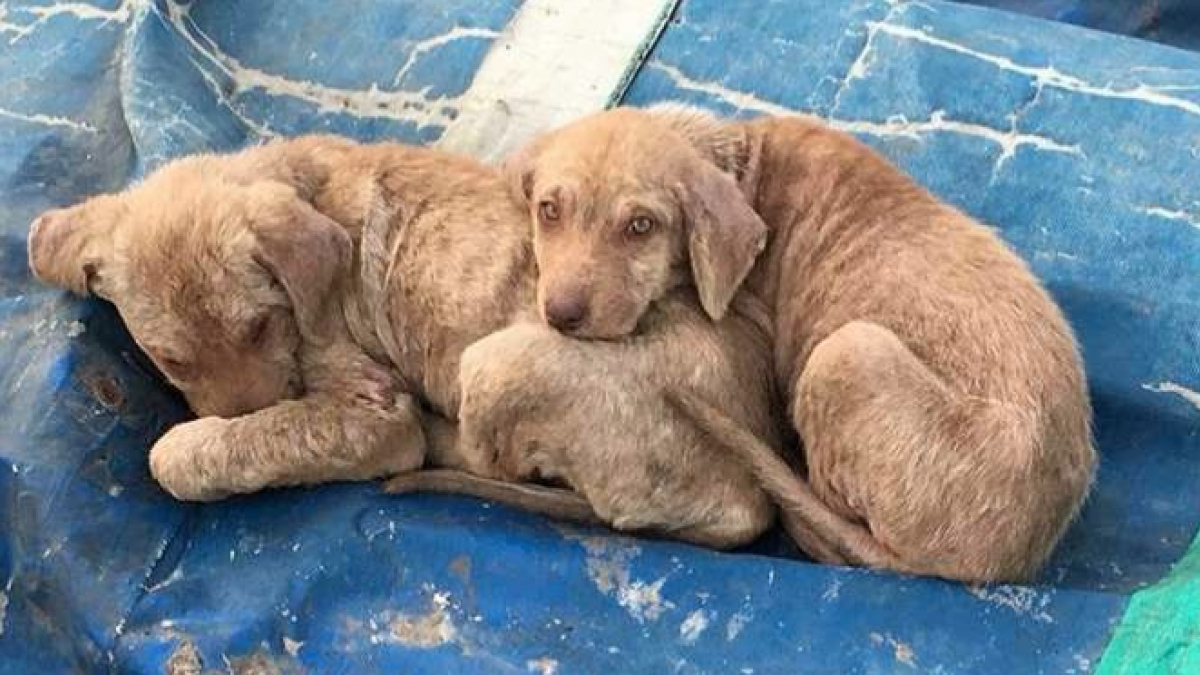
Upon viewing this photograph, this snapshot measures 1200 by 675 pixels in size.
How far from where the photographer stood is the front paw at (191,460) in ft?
13.7

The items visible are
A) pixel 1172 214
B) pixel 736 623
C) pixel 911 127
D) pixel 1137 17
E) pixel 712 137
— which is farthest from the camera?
pixel 1137 17

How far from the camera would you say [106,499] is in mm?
4332

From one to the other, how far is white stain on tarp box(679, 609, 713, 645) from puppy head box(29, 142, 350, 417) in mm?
1192

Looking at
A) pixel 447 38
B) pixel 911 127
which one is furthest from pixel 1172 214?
pixel 447 38

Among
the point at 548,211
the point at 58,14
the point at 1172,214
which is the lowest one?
the point at 58,14

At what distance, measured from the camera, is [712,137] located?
14.8 feet

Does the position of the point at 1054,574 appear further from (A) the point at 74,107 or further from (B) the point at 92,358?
(A) the point at 74,107

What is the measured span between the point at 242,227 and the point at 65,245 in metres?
0.58

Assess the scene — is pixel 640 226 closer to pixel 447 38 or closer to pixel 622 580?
pixel 622 580

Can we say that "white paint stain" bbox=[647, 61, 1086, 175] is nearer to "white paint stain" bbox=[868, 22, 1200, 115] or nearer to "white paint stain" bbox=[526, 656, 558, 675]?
"white paint stain" bbox=[868, 22, 1200, 115]

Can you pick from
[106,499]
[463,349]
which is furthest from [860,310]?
[106,499]

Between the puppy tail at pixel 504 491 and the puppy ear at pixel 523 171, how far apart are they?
2.45 ft

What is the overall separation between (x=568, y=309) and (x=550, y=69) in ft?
5.96

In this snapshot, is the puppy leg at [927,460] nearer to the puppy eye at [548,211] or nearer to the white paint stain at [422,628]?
the puppy eye at [548,211]
